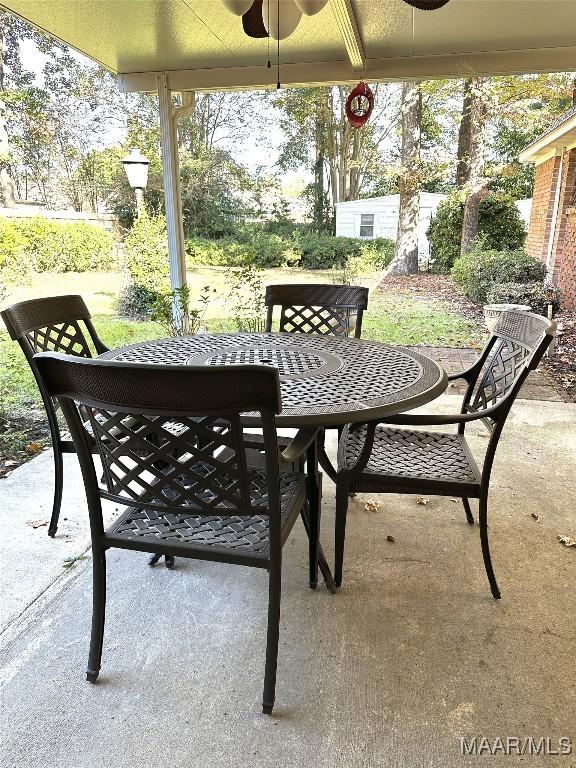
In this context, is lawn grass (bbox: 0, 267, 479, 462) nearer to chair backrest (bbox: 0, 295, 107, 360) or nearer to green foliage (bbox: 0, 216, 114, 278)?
green foliage (bbox: 0, 216, 114, 278)

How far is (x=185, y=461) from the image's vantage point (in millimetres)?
1408

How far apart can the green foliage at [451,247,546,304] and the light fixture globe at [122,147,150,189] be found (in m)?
3.13

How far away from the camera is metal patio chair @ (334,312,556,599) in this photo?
1774 millimetres

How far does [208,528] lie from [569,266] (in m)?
4.69

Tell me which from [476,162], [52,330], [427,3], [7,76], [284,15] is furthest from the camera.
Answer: [7,76]

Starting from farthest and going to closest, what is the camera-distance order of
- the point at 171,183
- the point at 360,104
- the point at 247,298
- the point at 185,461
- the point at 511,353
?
the point at 247,298 → the point at 171,183 → the point at 360,104 → the point at 511,353 → the point at 185,461

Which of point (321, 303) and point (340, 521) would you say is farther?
point (321, 303)

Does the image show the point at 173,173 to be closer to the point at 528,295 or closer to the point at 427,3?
the point at 427,3

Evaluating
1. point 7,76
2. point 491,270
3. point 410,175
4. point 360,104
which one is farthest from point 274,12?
point 7,76

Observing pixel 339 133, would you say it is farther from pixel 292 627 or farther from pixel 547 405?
pixel 292 627

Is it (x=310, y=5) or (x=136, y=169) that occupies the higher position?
(x=310, y=5)

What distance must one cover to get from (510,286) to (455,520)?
3.43 meters

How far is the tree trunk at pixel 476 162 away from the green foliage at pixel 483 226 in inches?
2.3

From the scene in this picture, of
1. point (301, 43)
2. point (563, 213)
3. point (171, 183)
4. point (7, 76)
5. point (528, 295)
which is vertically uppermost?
point (7, 76)
